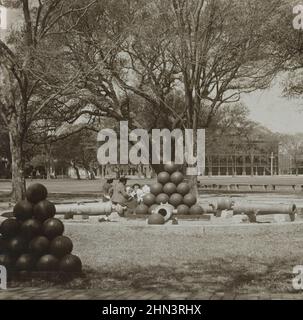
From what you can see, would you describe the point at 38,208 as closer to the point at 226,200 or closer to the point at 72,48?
the point at 226,200

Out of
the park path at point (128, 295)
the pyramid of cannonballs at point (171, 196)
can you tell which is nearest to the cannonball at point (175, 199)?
the pyramid of cannonballs at point (171, 196)

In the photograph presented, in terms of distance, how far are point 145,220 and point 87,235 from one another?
4.39 metres

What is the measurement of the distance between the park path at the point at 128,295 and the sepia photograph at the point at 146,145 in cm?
3

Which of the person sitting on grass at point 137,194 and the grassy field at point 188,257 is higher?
the person sitting on grass at point 137,194

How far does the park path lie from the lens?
7.43 meters

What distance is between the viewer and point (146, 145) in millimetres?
37125

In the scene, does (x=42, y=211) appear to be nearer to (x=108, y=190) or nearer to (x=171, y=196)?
(x=171, y=196)

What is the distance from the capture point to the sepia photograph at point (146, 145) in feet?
29.8

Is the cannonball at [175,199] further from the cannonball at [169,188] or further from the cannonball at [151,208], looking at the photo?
the cannonball at [151,208]

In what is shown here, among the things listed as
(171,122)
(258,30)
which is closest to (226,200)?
(258,30)

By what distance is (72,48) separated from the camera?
3058 centimetres

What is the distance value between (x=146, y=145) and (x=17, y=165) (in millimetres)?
12642

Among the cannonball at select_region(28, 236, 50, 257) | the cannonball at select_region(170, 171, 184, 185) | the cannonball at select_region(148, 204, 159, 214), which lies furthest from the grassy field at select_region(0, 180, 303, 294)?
the cannonball at select_region(170, 171, 184, 185)

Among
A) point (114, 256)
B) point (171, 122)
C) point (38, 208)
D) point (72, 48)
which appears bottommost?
point (114, 256)
